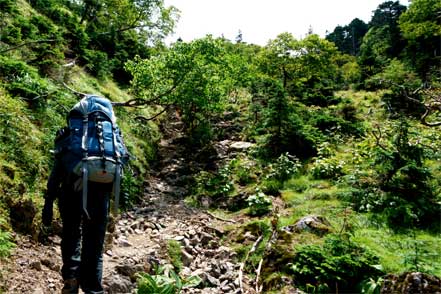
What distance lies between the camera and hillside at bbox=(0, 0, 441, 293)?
17.7 feet

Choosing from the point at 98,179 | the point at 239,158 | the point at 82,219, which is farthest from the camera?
the point at 239,158

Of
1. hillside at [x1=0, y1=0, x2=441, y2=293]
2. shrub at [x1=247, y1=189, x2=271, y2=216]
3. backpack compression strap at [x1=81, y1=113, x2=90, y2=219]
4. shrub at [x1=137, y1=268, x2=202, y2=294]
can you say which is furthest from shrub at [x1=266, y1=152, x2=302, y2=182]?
backpack compression strap at [x1=81, y1=113, x2=90, y2=219]

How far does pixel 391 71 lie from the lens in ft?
87.3

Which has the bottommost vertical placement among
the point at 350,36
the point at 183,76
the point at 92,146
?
the point at 92,146

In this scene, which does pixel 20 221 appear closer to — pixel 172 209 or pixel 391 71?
pixel 172 209

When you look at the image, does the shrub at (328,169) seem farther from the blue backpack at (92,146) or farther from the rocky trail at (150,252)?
the blue backpack at (92,146)

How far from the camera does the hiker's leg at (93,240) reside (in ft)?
10.7

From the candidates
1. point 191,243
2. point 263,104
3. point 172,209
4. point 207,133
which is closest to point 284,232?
point 191,243

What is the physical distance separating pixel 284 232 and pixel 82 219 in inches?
164

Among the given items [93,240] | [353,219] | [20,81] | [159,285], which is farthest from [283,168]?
[93,240]

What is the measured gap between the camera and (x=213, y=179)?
1247 centimetres

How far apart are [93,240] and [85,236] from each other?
77 mm

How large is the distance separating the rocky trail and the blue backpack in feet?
6.01

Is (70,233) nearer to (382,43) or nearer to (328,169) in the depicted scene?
(328,169)
